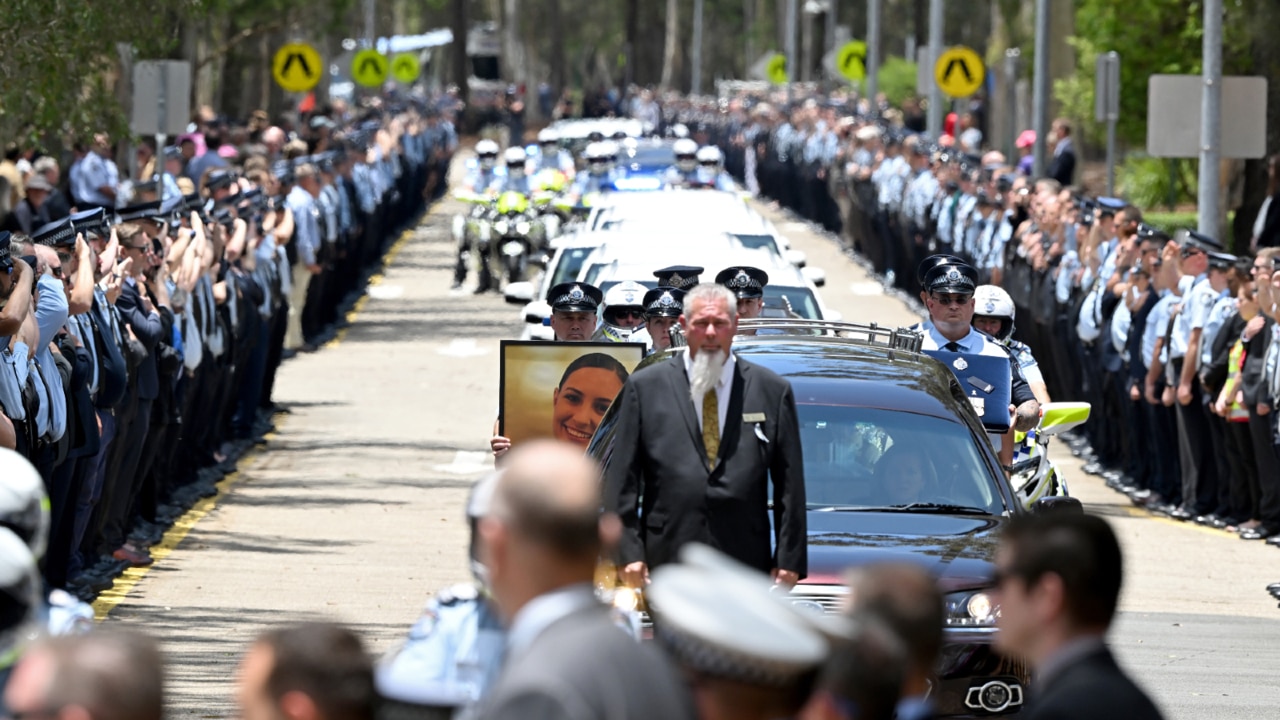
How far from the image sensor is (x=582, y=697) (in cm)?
426

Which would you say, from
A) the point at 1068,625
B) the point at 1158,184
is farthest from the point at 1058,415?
the point at 1158,184

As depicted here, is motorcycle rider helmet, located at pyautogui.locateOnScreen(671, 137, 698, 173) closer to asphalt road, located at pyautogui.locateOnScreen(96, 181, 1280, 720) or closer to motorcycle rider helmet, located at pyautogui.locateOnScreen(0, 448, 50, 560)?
asphalt road, located at pyautogui.locateOnScreen(96, 181, 1280, 720)

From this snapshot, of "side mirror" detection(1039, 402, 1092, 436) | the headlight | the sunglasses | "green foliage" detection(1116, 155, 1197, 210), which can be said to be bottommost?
"green foliage" detection(1116, 155, 1197, 210)

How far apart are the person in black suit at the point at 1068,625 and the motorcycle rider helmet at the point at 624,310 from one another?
949cm

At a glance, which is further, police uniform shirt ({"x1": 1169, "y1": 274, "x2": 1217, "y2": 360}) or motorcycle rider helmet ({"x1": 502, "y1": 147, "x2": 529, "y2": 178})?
motorcycle rider helmet ({"x1": 502, "y1": 147, "x2": 529, "y2": 178})

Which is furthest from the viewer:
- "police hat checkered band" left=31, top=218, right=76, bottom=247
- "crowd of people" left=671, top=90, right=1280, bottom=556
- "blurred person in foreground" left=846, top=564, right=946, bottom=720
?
"crowd of people" left=671, top=90, right=1280, bottom=556

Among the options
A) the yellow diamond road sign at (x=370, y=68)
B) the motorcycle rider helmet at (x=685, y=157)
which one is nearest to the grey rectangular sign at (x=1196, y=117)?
the motorcycle rider helmet at (x=685, y=157)

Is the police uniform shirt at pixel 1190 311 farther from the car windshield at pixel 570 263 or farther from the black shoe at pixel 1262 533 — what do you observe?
the car windshield at pixel 570 263

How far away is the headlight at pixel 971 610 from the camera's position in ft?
30.9

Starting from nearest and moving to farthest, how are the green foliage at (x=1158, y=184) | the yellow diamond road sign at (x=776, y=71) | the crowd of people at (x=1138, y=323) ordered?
1. the crowd of people at (x=1138, y=323)
2. the green foliage at (x=1158, y=184)
3. the yellow diamond road sign at (x=776, y=71)

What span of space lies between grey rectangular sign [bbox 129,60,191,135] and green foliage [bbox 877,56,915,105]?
51930mm

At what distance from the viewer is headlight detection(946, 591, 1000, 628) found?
30.9 ft

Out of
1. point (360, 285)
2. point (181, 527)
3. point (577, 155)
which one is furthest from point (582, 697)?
point (577, 155)

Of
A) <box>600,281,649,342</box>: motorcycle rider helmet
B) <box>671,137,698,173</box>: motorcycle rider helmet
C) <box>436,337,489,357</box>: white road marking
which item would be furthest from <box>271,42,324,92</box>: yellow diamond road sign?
<box>600,281,649,342</box>: motorcycle rider helmet
